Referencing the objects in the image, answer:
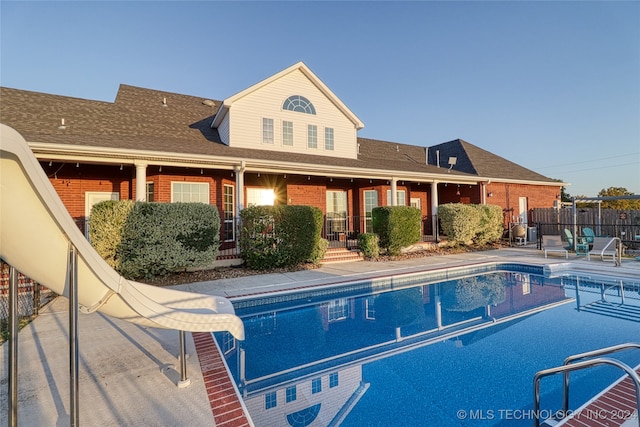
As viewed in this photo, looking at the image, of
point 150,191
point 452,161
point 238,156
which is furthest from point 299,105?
point 452,161

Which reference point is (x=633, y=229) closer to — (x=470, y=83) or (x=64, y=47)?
(x=470, y=83)

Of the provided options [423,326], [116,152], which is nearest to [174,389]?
[423,326]

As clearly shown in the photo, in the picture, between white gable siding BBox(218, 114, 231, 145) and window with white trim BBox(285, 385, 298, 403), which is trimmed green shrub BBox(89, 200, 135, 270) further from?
window with white trim BBox(285, 385, 298, 403)

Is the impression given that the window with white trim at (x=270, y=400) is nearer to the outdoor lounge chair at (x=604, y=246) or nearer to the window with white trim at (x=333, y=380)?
the window with white trim at (x=333, y=380)

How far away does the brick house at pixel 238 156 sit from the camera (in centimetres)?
993

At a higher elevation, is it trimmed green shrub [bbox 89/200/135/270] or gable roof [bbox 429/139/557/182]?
gable roof [bbox 429/139/557/182]

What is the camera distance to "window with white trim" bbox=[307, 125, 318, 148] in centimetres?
1423

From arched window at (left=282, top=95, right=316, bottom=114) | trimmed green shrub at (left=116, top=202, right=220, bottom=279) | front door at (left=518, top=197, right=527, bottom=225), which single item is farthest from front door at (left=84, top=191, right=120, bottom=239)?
front door at (left=518, top=197, right=527, bottom=225)

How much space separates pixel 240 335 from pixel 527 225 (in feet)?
68.4

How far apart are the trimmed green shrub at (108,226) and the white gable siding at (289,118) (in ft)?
18.7

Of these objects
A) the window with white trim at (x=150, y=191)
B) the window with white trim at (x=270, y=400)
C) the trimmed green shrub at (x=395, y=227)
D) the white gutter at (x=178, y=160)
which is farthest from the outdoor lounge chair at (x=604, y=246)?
the window with white trim at (x=150, y=191)

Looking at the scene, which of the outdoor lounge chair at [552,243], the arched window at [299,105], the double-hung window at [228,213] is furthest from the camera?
the outdoor lounge chair at [552,243]

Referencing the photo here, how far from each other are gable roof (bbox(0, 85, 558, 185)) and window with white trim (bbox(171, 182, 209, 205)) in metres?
1.46

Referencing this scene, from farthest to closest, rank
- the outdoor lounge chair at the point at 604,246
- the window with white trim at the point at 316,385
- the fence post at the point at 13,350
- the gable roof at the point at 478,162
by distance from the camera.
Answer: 1. the gable roof at the point at 478,162
2. the outdoor lounge chair at the point at 604,246
3. the window with white trim at the point at 316,385
4. the fence post at the point at 13,350
